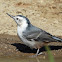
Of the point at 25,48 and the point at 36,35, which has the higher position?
the point at 36,35

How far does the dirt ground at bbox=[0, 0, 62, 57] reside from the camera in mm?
6720

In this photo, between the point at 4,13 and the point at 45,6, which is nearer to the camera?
the point at 4,13

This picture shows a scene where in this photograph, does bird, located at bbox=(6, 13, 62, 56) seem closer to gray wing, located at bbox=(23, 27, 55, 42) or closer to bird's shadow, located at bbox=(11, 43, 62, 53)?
gray wing, located at bbox=(23, 27, 55, 42)

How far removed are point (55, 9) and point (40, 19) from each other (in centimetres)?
111

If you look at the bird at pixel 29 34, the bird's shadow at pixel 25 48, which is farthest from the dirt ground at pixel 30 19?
the bird at pixel 29 34

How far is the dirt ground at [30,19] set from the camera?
6.72m

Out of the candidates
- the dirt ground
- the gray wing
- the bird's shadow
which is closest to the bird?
the gray wing

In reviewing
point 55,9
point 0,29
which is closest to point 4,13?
point 0,29

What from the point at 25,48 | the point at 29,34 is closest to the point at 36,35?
the point at 29,34

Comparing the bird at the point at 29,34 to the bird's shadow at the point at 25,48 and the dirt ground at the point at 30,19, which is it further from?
the bird's shadow at the point at 25,48

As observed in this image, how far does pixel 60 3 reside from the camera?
10.4m

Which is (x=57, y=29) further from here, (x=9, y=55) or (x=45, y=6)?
(x=9, y=55)

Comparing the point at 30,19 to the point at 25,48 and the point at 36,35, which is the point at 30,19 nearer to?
the point at 25,48

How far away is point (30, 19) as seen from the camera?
926 centimetres
